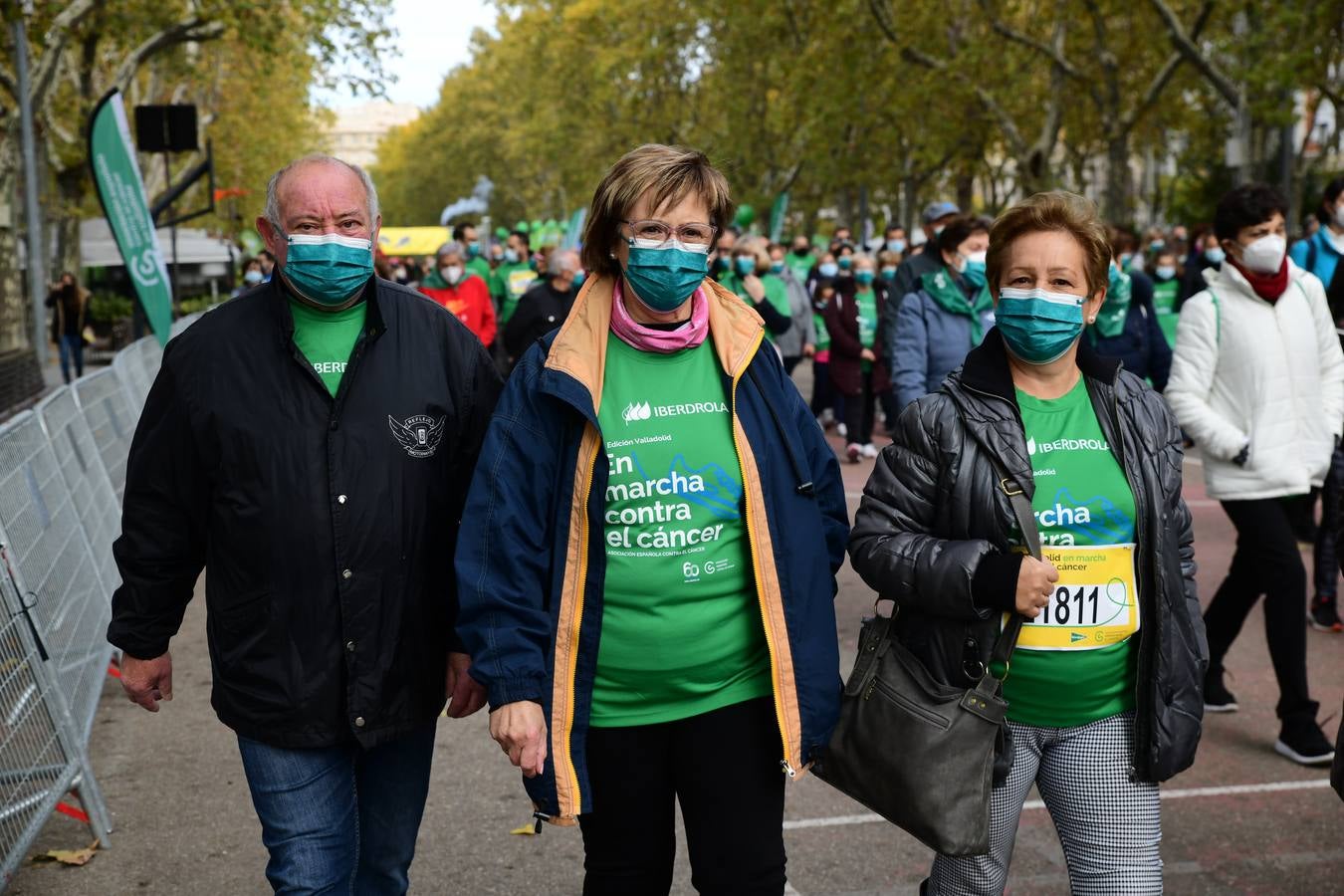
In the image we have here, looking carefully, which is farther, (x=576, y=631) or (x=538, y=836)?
(x=538, y=836)

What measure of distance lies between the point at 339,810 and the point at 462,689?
0.34 meters

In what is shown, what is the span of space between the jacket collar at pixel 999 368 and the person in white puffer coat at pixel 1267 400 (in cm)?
219

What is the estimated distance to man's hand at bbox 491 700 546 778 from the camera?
280cm

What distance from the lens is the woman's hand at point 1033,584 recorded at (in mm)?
2896

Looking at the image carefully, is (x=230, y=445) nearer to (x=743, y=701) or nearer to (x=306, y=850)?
(x=306, y=850)

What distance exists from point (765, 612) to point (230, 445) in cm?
107

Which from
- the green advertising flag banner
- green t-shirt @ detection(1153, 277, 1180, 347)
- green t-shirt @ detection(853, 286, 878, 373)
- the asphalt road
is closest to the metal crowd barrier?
the asphalt road

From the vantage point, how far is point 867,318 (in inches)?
564

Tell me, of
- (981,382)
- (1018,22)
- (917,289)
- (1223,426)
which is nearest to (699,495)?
(981,382)

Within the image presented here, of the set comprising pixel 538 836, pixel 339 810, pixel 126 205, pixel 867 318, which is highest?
pixel 126 205

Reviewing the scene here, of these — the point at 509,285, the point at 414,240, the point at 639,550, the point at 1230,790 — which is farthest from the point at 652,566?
the point at 414,240

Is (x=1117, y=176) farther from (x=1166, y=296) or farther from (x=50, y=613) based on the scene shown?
(x=50, y=613)

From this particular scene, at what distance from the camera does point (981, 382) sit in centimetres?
313

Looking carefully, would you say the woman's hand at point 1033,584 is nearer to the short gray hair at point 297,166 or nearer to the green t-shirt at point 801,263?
the short gray hair at point 297,166
